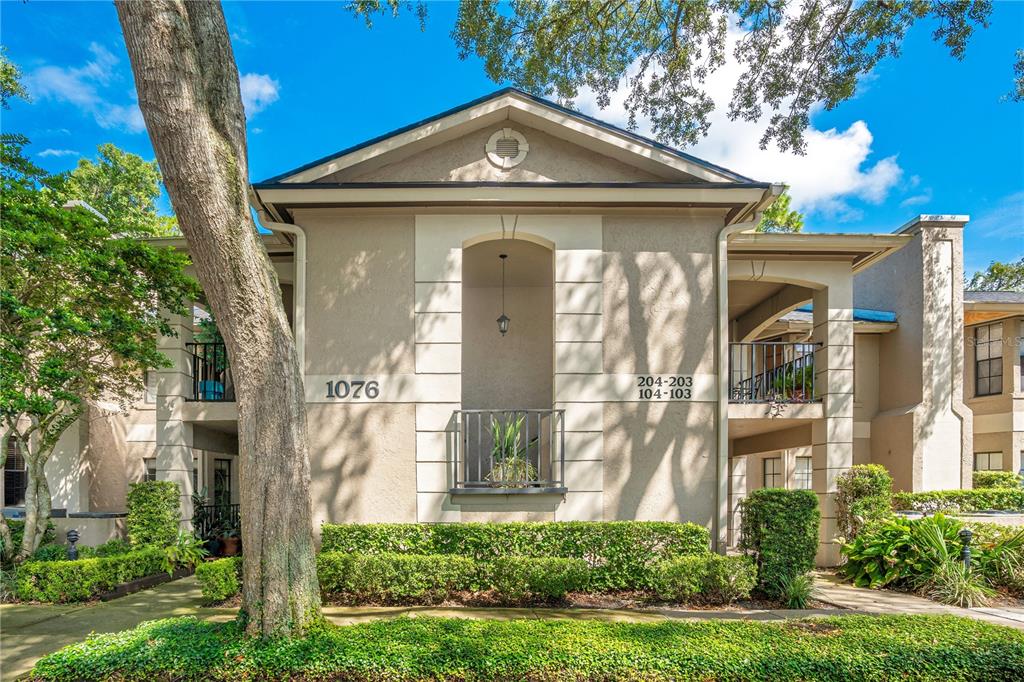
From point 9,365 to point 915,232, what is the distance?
56.3 ft

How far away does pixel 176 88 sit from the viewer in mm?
4816

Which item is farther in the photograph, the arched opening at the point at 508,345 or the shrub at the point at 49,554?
the arched opening at the point at 508,345

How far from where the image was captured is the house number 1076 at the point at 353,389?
26.5 feet

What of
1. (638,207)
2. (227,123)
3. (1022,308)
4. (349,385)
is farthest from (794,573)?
(1022,308)

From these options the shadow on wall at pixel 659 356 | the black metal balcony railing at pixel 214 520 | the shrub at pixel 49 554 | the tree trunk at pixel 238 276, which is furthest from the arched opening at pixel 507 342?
the shrub at pixel 49 554

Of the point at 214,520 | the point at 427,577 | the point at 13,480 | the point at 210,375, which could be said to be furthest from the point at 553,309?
the point at 13,480

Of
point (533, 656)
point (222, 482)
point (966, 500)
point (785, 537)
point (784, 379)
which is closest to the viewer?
point (533, 656)

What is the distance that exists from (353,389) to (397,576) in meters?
2.57

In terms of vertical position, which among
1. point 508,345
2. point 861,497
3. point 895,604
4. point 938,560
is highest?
point 508,345

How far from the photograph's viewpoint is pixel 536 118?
8359 mm

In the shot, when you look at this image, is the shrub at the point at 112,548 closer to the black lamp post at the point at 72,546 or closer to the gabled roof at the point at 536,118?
the black lamp post at the point at 72,546

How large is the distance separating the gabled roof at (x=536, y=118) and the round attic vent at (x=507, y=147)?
34 cm

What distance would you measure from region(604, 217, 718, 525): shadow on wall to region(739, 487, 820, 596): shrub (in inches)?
29.5

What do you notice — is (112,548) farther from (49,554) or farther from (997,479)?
(997,479)
